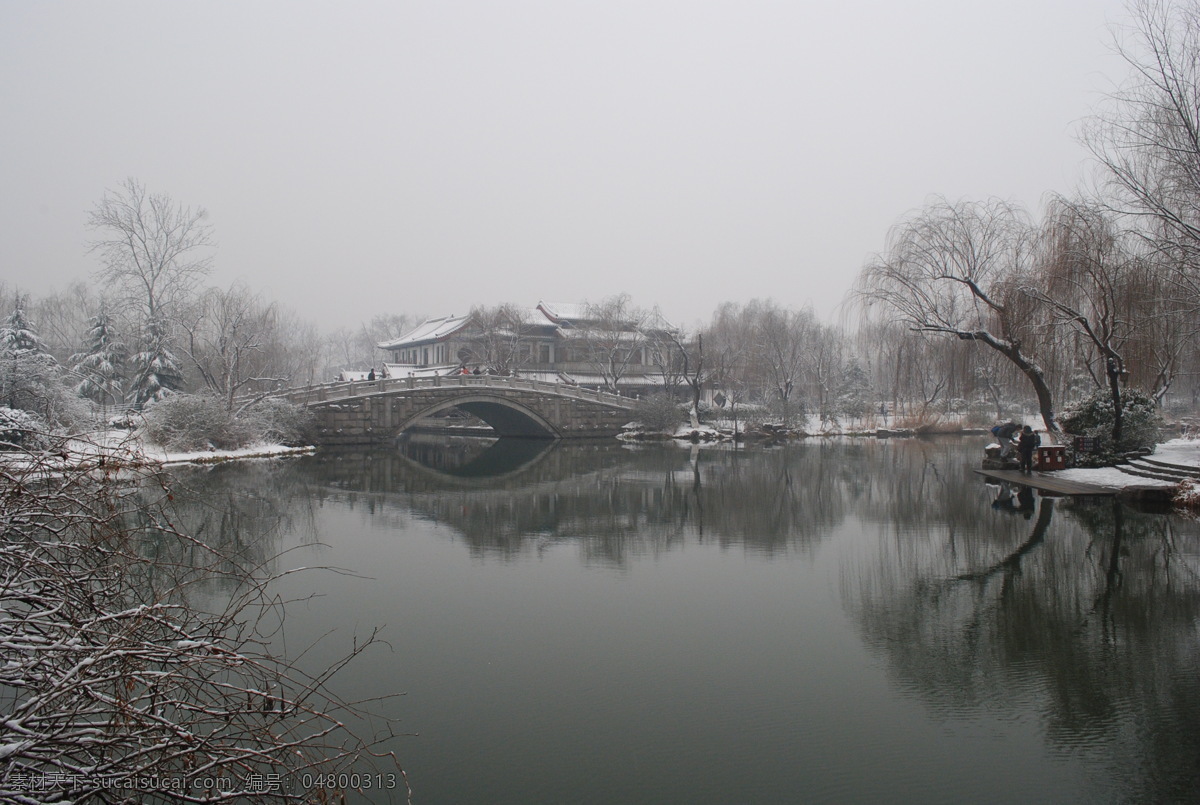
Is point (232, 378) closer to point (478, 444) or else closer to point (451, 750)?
point (478, 444)

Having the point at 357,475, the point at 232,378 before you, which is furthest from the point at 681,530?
the point at 232,378

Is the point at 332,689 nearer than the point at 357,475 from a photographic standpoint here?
Yes

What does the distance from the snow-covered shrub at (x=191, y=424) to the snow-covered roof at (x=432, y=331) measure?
2016cm

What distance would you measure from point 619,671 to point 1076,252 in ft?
43.9

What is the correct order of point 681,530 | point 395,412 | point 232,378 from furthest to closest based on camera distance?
point 395,412
point 232,378
point 681,530

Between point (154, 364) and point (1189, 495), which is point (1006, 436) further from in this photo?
point (154, 364)

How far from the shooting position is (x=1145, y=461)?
1477 centimetres

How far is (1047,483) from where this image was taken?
14680 mm

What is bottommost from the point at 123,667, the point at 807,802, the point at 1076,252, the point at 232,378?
the point at 807,802

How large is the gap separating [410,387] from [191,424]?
30.2ft

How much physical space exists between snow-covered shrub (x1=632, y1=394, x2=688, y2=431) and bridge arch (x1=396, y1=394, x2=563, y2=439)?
356 centimetres

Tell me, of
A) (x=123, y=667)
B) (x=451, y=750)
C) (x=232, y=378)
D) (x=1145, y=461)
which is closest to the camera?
(x=123, y=667)

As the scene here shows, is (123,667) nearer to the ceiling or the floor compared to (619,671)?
nearer to the ceiling

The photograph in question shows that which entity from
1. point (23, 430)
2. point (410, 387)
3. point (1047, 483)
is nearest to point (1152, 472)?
point (1047, 483)
